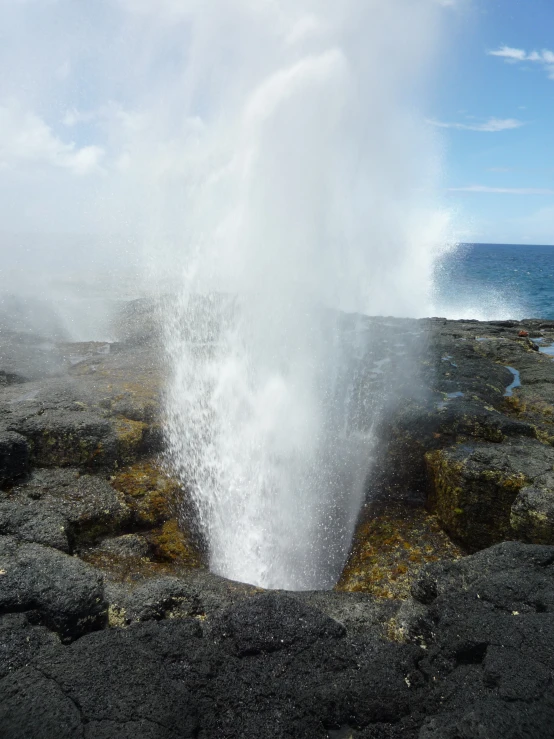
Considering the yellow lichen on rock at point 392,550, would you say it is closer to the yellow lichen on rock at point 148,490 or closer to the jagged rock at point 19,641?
the yellow lichen on rock at point 148,490

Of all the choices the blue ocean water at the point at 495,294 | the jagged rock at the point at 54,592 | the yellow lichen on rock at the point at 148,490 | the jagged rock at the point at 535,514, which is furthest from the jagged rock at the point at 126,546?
the blue ocean water at the point at 495,294

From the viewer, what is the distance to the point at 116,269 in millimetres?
28359

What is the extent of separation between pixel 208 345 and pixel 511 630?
9.15 metres

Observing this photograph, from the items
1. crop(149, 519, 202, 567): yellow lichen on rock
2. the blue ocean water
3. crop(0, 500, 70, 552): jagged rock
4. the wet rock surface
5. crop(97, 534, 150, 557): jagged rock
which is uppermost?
the blue ocean water

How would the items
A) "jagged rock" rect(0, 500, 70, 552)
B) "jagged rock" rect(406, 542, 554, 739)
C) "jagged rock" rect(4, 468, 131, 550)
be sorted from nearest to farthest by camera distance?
"jagged rock" rect(406, 542, 554, 739) < "jagged rock" rect(0, 500, 70, 552) < "jagged rock" rect(4, 468, 131, 550)

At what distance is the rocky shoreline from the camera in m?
3.05

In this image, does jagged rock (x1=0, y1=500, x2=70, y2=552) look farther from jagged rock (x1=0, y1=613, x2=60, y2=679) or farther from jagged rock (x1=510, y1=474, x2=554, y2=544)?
jagged rock (x1=510, y1=474, x2=554, y2=544)

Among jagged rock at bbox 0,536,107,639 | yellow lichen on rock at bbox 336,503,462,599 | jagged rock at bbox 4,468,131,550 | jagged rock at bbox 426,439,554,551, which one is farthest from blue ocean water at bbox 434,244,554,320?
jagged rock at bbox 0,536,107,639

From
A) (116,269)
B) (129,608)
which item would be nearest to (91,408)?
(129,608)

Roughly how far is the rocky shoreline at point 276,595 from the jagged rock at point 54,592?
0.02 m

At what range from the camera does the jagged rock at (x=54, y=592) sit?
3766 mm

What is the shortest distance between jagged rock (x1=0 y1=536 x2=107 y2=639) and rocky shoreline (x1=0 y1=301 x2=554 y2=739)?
2 centimetres

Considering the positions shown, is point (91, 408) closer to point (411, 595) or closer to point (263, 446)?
point (263, 446)

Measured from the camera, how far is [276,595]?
162 inches
